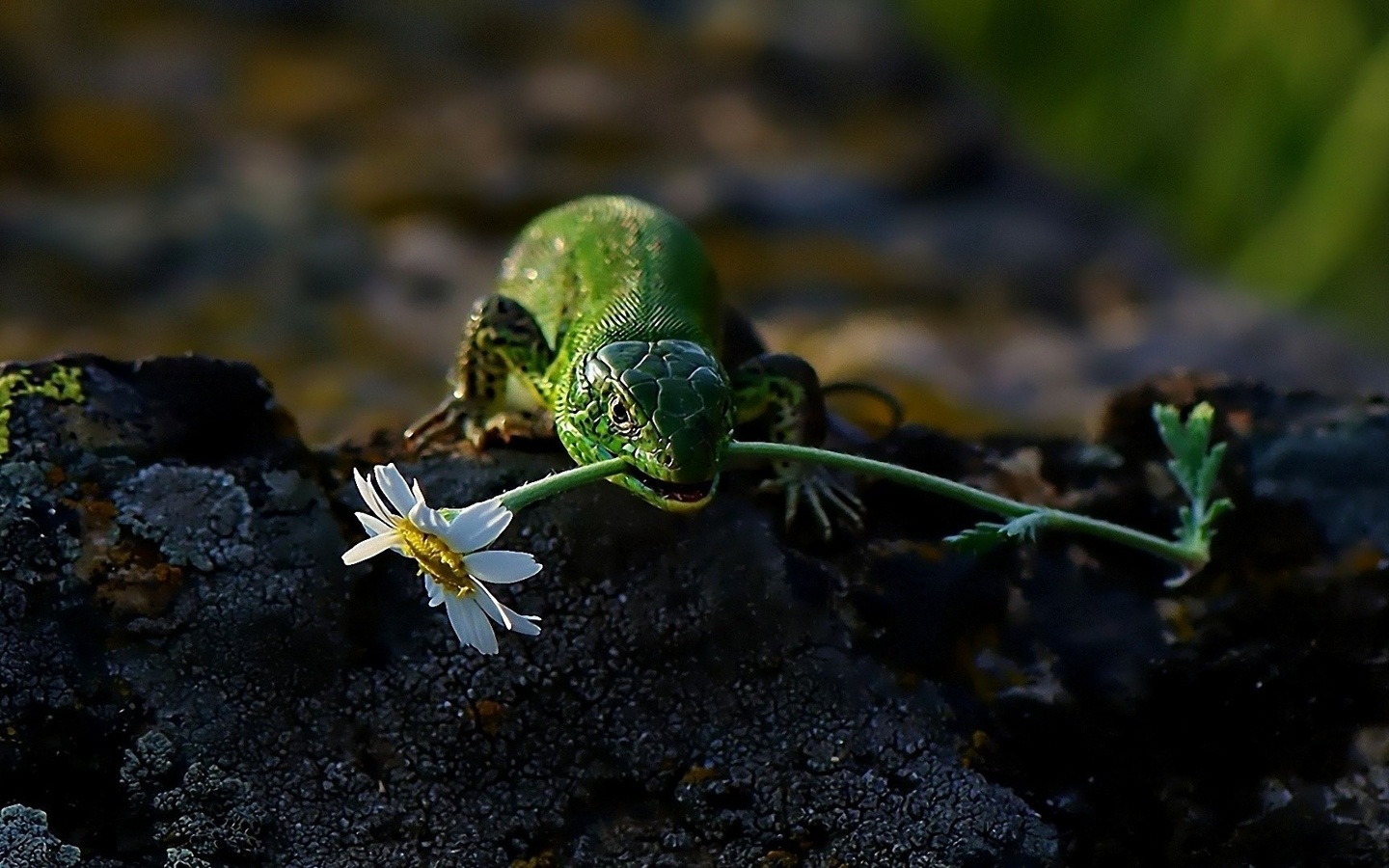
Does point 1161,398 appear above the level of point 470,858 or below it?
above

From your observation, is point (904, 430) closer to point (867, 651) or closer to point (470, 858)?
point (867, 651)

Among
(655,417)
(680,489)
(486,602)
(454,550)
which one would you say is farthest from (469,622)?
(655,417)

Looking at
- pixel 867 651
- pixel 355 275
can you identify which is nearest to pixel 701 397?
pixel 867 651

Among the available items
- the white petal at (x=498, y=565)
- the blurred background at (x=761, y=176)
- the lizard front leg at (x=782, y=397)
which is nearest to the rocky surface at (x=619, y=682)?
the lizard front leg at (x=782, y=397)

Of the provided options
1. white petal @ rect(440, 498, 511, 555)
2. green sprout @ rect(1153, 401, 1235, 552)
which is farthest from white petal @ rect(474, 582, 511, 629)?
green sprout @ rect(1153, 401, 1235, 552)

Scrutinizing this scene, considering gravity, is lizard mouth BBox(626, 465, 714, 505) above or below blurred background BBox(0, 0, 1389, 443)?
below

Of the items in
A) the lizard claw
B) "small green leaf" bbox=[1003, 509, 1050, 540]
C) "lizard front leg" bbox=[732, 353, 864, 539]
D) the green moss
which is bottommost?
the green moss

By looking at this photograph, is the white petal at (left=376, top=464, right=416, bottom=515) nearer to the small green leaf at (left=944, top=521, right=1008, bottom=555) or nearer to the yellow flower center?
the yellow flower center
